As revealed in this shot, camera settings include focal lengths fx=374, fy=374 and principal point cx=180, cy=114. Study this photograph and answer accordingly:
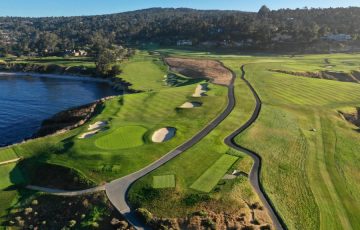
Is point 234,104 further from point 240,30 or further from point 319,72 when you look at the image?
point 240,30

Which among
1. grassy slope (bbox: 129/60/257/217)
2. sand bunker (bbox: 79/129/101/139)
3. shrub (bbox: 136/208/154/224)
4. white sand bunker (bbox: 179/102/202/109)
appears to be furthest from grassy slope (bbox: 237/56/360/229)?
sand bunker (bbox: 79/129/101/139)

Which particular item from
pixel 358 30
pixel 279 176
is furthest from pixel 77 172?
pixel 358 30

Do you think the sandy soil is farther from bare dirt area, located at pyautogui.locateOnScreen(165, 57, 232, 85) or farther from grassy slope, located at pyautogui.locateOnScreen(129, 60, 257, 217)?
grassy slope, located at pyautogui.locateOnScreen(129, 60, 257, 217)

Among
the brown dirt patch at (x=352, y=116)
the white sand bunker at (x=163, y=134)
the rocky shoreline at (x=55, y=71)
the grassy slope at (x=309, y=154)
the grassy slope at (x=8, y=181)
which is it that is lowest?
the rocky shoreline at (x=55, y=71)

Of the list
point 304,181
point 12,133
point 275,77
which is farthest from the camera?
point 275,77

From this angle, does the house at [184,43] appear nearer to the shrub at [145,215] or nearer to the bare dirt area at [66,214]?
the bare dirt area at [66,214]

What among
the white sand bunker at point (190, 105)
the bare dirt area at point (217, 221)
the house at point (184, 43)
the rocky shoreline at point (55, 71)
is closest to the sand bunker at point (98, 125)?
the white sand bunker at point (190, 105)
